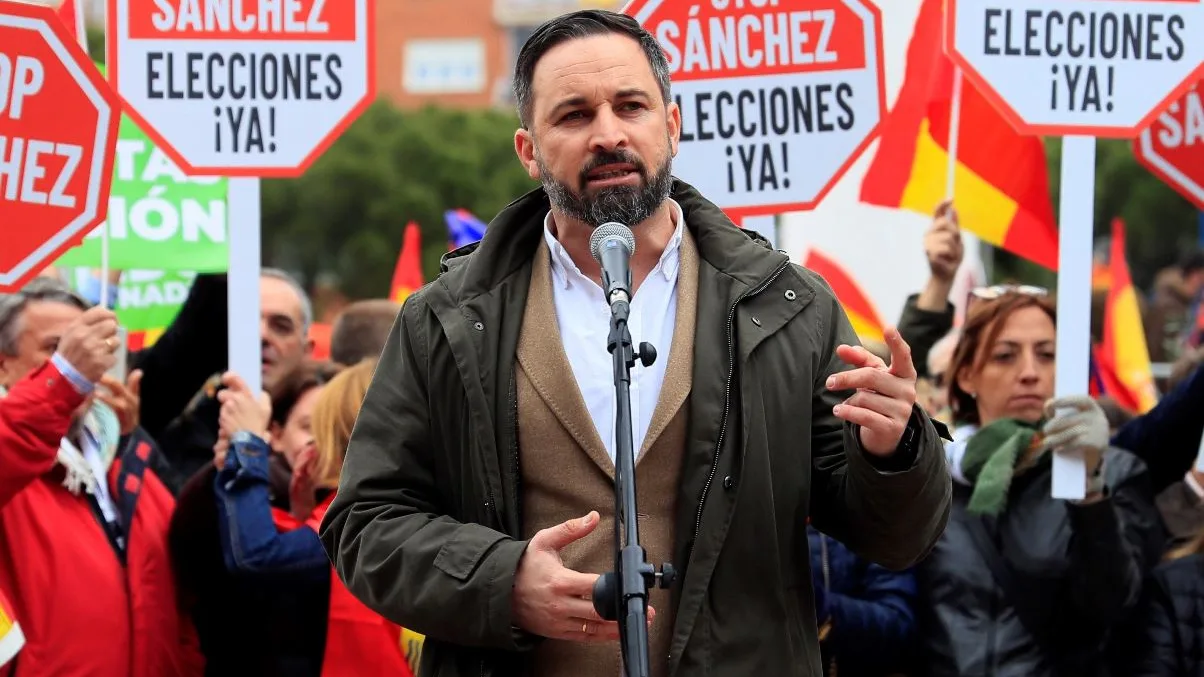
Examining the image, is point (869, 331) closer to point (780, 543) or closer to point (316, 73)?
point (316, 73)

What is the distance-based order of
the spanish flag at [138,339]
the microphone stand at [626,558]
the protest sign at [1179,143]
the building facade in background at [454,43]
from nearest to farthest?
the microphone stand at [626,558] → the protest sign at [1179,143] → the spanish flag at [138,339] → the building facade in background at [454,43]

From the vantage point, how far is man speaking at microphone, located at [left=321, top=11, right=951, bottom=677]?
120 inches

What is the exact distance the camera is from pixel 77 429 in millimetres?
5289

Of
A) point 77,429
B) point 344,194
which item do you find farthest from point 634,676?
point 344,194

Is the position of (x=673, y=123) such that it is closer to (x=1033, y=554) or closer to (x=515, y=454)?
(x=515, y=454)

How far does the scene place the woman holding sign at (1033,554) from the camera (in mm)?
4930

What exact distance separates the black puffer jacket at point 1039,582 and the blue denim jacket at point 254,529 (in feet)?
5.83

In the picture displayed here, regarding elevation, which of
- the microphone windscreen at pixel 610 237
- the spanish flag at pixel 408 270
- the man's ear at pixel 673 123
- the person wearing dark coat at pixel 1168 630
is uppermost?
the man's ear at pixel 673 123

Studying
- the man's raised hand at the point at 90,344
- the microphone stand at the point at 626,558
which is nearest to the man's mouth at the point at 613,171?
the microphone stand at the point at 626,558

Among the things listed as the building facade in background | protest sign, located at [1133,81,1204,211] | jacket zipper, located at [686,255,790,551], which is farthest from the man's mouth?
the building facade in background

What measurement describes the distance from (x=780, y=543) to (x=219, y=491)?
2.41 metres

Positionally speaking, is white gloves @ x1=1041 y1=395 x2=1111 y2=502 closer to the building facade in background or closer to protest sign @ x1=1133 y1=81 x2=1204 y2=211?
protest sign @ x1=1133 y1=81 x2=1204 y2=211

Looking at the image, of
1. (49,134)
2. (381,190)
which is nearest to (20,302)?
(49,134)

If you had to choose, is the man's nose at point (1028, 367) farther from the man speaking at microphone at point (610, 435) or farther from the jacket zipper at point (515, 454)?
the jacket zipper at point (515, 454)
